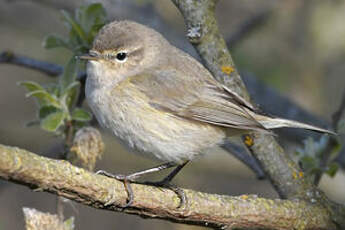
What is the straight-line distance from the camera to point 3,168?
7.45ft

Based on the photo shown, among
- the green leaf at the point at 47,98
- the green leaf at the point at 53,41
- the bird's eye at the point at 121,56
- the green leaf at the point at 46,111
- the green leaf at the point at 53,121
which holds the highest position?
the green leaf at the point at 53,41

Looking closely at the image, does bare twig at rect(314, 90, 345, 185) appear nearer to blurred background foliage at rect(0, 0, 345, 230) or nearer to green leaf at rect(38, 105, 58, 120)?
blurred background foliage at rect(0, 0, 345, 230)

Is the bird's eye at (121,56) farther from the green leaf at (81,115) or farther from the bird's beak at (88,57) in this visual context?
the green leaf at (81,115)

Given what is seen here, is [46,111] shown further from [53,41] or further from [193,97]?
[193,97]

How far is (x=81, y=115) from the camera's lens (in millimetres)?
3680

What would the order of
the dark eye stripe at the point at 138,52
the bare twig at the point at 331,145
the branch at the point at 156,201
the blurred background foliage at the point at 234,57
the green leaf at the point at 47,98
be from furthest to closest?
the blurred background foliage at the point at 234,57 → the dark eye stripe at the point at 138,52 → the bare twig at the point at 331,145 → the green leaf at the point at 47,98 → the branch at the point at 156,201

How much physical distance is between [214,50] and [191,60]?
421 millimetres

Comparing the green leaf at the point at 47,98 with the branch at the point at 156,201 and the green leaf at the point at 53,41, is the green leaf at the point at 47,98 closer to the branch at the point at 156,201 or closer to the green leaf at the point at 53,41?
the green leaf at the point at 53,41

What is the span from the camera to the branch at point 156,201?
2.40 m

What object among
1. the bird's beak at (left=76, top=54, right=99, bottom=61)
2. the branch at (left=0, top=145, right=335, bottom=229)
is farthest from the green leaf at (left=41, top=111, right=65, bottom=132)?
the branch at (left=0, top=145, right=335, bottom=229)

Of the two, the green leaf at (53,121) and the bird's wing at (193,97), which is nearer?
the green leaf at (53,121)

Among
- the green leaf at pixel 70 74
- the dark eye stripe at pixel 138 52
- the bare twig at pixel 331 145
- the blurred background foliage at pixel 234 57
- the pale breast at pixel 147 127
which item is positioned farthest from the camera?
the blurred background foliage at pixel 234 57

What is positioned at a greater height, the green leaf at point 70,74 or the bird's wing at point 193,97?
the green leaf at point 70,74

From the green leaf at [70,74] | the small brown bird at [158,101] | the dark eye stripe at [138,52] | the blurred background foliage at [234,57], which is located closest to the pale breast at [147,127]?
the small brown bird at [158,101]
